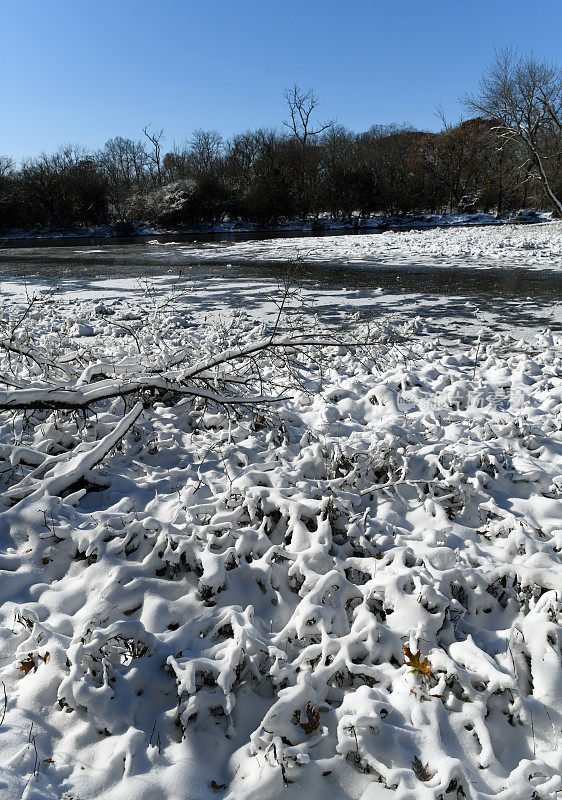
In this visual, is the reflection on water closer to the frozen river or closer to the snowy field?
the frozen river

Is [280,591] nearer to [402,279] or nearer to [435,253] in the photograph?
[402,279]

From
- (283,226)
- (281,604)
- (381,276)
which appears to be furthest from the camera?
(283,226)

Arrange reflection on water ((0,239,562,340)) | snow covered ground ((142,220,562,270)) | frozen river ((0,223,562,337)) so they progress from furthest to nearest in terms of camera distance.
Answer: snow covered ground ((142,220,562,270))
frozen river ((0,223,562,337))
reflection on water ((0,239,562,340))

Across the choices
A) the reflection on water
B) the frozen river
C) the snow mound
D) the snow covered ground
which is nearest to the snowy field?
the snow mound

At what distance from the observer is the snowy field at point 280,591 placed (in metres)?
1.79

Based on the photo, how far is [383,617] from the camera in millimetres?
2400

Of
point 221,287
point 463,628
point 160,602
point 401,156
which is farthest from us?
point 401,156

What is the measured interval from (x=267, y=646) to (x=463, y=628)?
0.94 meters

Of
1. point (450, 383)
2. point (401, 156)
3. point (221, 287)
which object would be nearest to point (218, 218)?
point (401, 156)

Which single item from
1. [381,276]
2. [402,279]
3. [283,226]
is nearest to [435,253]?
[381,276]

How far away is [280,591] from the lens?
2602 millimetres

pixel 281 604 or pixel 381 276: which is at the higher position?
pixel 381 276

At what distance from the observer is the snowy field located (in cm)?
179

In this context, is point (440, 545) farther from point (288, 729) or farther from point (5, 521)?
point (5, 521)
